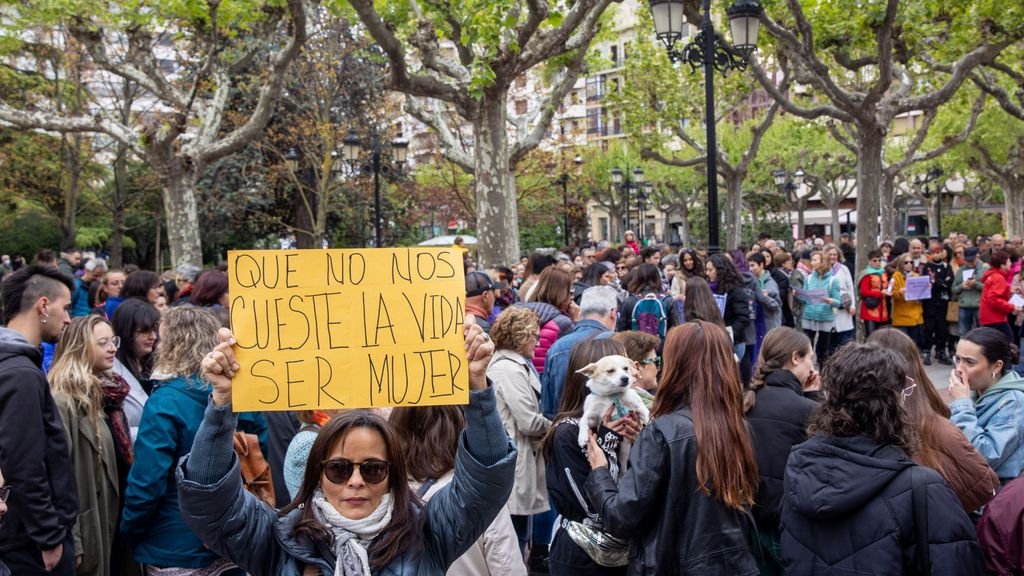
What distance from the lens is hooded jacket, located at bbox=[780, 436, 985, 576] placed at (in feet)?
9.13

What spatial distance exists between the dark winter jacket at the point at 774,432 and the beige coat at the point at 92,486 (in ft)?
9.97

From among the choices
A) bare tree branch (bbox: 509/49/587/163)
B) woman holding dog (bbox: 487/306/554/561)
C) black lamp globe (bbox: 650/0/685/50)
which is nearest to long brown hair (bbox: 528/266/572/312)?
woman holding dog (bbox: 487/306/554/561)

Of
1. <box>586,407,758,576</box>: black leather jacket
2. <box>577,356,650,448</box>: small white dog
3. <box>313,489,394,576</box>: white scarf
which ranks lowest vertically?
<box>586,407,758,576</box>: black leather jacket

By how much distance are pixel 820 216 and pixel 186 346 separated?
223ft

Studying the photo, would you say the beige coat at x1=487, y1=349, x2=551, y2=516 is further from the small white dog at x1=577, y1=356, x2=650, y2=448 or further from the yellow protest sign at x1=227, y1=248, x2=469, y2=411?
the yellow protest sign at x1=227, y1=248, x2=469, y2=411

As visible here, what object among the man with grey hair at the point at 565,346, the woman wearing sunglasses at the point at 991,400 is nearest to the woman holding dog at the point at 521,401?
the man with grey hair at the point at 565,346

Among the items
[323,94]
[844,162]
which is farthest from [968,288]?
[844,162]

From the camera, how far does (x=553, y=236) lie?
46531 mm

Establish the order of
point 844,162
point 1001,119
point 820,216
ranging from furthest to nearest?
point 820,216, point 844,162, point 1001,119

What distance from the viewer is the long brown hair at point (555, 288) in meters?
7.11

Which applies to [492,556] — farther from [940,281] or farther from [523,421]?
[940,281]

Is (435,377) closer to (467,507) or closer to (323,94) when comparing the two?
(467,507)

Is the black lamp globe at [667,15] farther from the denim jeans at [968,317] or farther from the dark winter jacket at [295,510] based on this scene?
the dark winter jacket at [295,510]

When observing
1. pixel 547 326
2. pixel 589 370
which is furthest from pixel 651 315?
pixel 589 370
